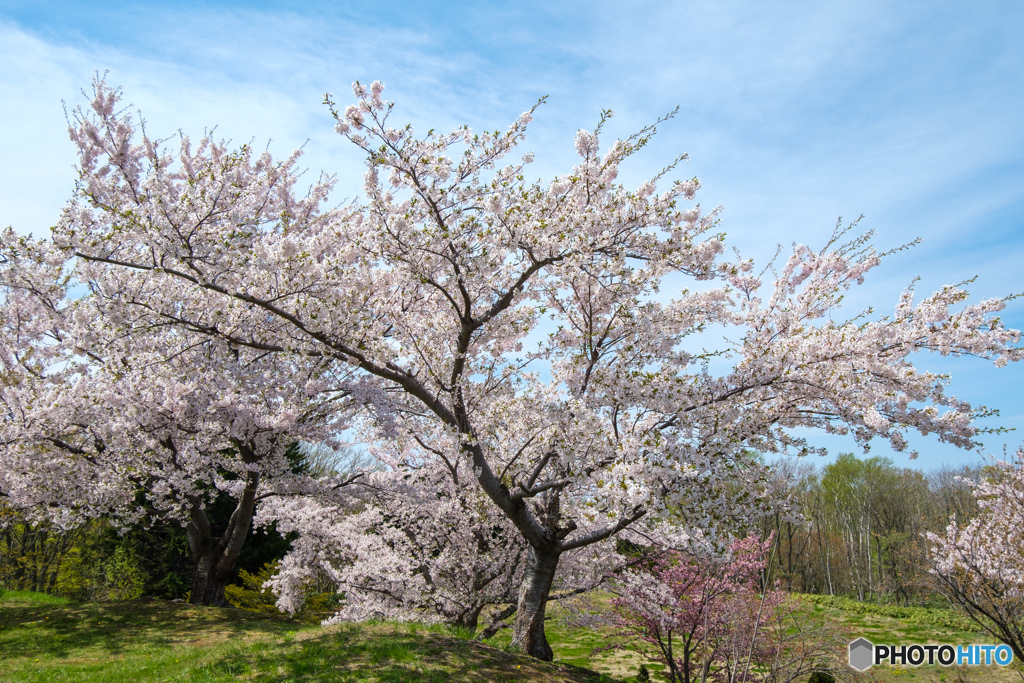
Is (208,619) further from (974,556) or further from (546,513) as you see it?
(974,556)

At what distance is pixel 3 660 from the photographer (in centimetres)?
730

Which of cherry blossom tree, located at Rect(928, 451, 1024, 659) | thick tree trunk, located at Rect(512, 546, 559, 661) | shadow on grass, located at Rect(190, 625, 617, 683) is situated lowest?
shadow on grass, located at Rect(190, 625, 617, 683)

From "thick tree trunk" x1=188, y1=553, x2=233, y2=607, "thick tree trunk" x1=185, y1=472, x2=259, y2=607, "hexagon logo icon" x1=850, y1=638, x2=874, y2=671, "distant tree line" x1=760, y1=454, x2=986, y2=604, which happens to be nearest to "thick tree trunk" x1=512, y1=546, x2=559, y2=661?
"thick tree trunk" x1=185, y1=472, x2=259, y2=607

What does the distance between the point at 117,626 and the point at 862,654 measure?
14.1m

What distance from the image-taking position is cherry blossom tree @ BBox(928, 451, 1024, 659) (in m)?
9.20

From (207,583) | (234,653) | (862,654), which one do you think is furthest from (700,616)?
(207,583)

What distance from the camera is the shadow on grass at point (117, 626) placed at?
26.0 ft

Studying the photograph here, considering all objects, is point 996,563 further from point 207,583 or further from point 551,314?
point 207,583

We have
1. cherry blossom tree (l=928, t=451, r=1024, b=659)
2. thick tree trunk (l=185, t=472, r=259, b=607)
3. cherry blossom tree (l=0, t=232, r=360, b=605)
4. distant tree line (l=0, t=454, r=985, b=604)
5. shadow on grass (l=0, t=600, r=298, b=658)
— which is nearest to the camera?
shadow on grass (l=0, t=600, r=298, b=658)

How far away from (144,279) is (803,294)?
30.0 ft

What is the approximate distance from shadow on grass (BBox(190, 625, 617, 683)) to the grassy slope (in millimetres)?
13

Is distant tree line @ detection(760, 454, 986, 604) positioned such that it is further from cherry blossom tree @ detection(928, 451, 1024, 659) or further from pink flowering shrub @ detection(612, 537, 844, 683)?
pink flowering shrub @ detection(612, 537, 844, 683)

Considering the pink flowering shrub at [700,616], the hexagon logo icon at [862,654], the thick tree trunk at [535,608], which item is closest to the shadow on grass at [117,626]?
the thick tree trunk at [535,608]

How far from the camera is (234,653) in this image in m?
7.04
